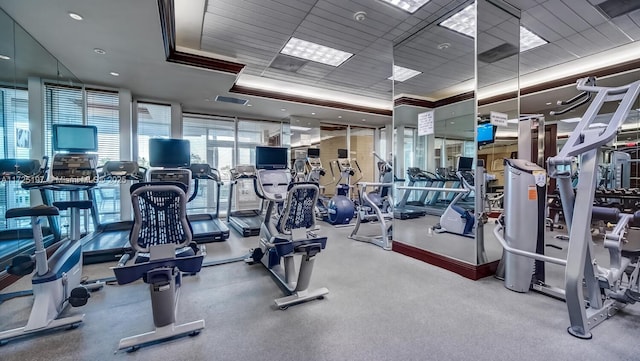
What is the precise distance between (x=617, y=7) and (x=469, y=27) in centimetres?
172

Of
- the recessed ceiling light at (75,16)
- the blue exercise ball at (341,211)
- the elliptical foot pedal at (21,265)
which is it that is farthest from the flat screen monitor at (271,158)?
the blue exercise ball at (341,211)

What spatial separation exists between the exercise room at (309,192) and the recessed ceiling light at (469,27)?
0.05m

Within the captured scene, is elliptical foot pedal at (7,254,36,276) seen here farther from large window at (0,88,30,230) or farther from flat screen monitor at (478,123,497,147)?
flat screen monitor at (478,123,497,147)

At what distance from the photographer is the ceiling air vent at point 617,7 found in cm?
346

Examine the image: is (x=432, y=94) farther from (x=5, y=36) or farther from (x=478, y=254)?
(x=5, y=36)

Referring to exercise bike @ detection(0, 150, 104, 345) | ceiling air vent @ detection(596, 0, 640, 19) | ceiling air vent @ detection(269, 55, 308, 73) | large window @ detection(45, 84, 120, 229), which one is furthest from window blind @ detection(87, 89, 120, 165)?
ceiling air vent @ detection(596, 0, 640, 19)

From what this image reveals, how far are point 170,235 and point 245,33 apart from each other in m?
3.32

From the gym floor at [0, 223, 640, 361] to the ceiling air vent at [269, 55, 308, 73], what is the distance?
12.7ft

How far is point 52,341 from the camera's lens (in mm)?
2035

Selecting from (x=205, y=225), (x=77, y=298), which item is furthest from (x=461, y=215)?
(x=77, y=298)

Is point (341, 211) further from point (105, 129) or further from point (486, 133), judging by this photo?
point (105, 129)

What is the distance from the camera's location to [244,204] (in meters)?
8.38

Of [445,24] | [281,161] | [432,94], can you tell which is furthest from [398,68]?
[281,161]

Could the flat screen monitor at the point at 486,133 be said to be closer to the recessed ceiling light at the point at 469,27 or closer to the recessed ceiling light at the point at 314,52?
the recessed ceiling light at the point at 469,27
